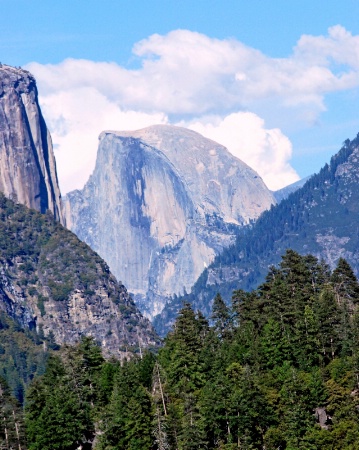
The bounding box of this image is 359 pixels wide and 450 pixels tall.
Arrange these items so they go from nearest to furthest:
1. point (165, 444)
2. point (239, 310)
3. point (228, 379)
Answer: point (165, 444) < point (228, 379) < point (239, 310)

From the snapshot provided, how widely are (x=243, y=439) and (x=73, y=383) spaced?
30890 mm

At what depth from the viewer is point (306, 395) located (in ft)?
422

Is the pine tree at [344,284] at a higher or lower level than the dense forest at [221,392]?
higher

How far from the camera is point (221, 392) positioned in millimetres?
130375

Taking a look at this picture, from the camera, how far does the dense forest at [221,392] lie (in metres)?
127

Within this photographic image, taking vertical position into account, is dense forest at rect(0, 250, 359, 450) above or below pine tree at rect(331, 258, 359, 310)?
below

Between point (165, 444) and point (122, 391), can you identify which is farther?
point (122, 391)

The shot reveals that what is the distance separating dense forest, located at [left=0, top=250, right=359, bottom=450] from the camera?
127438 mm

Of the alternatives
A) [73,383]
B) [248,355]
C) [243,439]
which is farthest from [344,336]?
[73,383]

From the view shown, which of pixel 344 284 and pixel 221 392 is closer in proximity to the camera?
pixel 221 392

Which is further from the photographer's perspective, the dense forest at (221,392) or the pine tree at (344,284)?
the pine tree at (344,284)

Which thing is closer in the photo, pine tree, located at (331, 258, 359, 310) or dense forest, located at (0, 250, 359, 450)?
dense forest, located at (0, 250, 359, 450)

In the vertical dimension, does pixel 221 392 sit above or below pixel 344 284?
below

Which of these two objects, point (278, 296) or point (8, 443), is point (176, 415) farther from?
point (278, 296)
